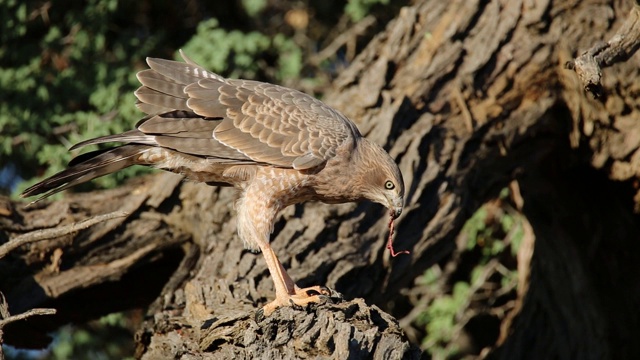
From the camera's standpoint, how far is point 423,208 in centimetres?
649

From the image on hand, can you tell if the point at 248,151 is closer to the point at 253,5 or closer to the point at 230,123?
the point at 230,123

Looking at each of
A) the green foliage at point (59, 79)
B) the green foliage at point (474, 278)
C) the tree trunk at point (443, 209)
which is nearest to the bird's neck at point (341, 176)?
the tree trunk at point (443, 209)

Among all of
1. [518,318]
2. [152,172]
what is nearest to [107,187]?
[152,172]

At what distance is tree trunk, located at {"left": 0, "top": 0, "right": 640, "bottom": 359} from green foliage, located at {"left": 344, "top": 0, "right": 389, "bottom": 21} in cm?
93

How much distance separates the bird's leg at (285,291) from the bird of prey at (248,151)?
0.9 inches

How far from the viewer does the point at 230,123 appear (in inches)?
216

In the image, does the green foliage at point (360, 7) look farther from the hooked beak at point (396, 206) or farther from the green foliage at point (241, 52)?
the hooked beak at point (396, 206)

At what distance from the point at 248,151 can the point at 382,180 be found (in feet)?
2.99

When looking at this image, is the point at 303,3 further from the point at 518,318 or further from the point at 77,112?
the point at 518,318

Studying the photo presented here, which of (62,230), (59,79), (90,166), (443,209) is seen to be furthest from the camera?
(59,79)

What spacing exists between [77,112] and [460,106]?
333cm

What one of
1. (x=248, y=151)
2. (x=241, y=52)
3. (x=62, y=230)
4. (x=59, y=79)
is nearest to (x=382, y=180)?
(x=248, y=151)

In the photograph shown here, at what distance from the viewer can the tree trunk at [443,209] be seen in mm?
5953

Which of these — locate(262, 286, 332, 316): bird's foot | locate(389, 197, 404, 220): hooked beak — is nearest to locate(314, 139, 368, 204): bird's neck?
locate(389, 197, 404, 220): hooked beak
